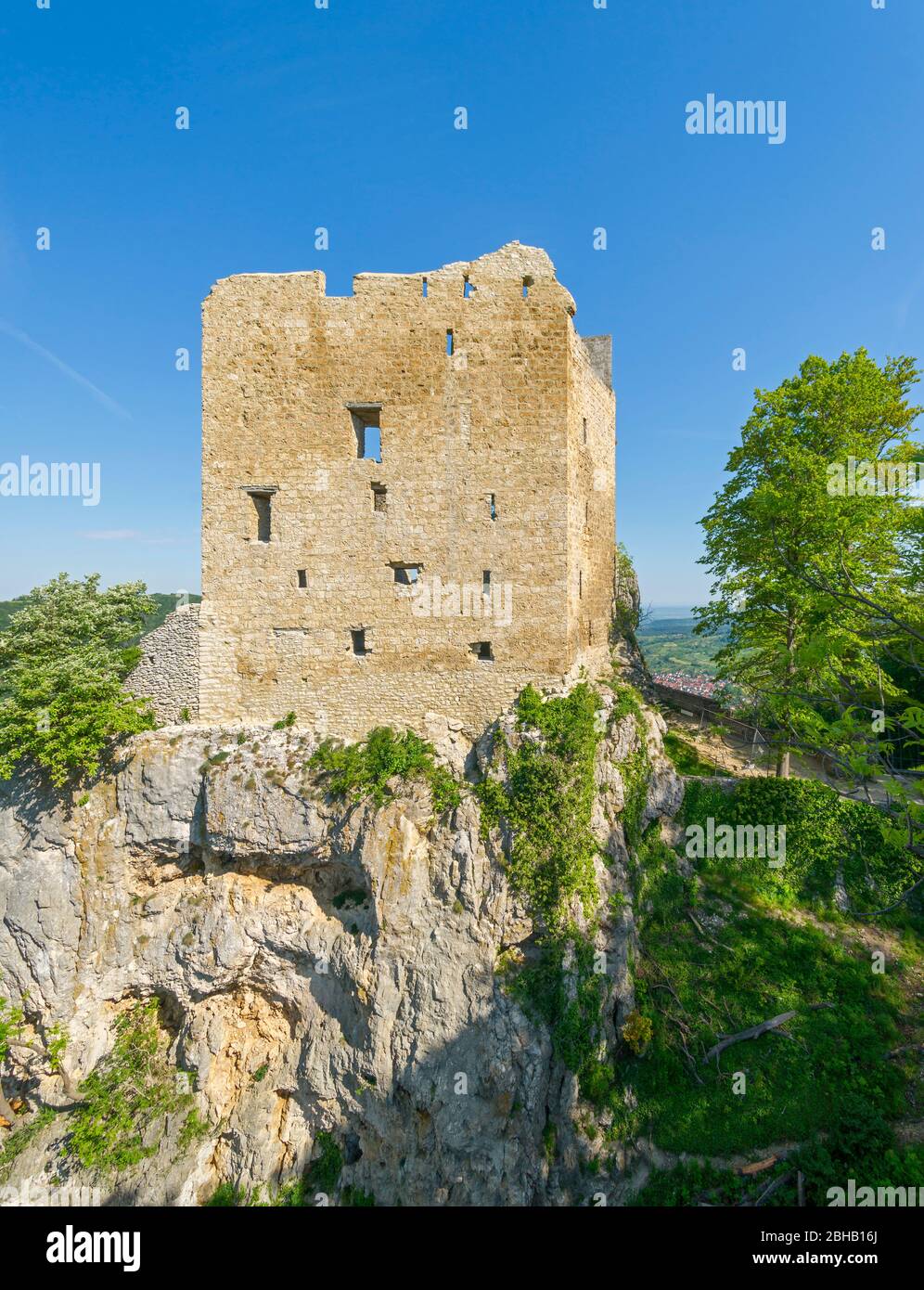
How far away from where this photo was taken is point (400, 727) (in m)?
13.2

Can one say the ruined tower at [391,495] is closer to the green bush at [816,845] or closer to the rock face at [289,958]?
the rock face at [289,958]

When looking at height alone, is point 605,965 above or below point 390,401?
below

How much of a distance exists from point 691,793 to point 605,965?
5.29m

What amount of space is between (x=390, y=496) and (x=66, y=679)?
9538 millimetres

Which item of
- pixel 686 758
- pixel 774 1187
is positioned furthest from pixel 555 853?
pixel 774 1187

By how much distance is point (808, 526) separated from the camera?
12789 millimetres

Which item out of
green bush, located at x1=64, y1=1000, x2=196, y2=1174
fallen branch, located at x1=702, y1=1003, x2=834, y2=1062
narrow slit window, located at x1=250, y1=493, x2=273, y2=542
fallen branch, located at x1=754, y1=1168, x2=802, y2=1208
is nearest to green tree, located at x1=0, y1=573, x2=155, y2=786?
narrow slit window, located at x1=250, y1=493, x2=273, y2=542

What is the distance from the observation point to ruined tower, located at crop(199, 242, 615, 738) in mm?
12883

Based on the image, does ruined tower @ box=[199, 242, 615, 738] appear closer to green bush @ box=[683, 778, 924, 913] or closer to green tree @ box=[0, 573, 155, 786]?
green tree @ box=[0, 573, 155, 786]

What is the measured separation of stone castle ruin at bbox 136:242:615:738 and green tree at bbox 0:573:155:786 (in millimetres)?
2405

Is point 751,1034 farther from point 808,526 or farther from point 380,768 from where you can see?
point 808,526

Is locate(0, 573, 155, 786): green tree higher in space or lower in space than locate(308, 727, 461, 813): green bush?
higher
